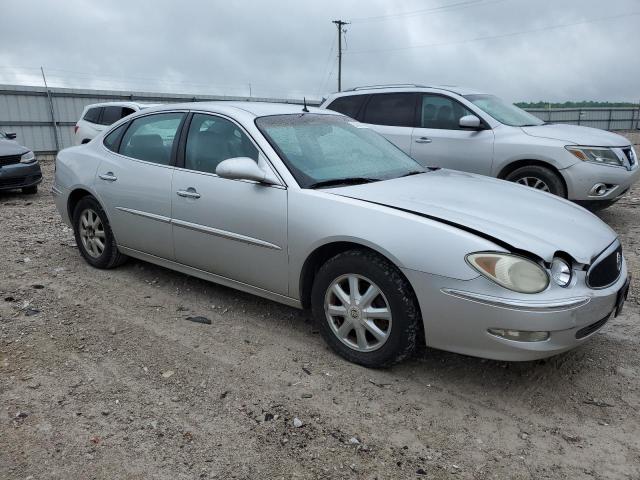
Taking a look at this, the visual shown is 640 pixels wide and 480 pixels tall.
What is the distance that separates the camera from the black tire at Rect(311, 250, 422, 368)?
3.07 m

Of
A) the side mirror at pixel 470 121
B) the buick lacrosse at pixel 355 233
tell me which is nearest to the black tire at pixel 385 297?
the buick lacrosse at pixel 355 233

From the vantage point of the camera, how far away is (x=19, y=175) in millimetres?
9500

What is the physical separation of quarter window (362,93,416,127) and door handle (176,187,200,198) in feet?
13.9

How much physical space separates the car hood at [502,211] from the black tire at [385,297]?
0.37m

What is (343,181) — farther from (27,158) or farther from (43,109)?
(43,109)

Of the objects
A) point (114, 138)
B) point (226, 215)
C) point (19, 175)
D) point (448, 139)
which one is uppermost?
point (114, 138)

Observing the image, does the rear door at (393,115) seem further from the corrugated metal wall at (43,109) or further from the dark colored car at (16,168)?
the corrugated metal wall at (43,109)

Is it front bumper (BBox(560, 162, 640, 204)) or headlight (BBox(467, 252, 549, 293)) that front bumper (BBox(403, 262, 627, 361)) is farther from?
front bumper (BBox(560, 162, 640, 204))

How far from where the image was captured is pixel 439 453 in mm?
2627

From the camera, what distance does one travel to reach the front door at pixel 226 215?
3646 mm

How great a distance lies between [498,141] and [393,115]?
1578 mm

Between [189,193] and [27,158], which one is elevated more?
[189,193]

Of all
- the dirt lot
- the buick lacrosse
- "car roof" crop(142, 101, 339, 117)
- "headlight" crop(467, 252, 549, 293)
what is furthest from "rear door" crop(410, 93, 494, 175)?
"headlight" crop(467, 252, 549, 293)

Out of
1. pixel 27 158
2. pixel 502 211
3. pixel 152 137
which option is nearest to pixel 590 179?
pixel 502 211
